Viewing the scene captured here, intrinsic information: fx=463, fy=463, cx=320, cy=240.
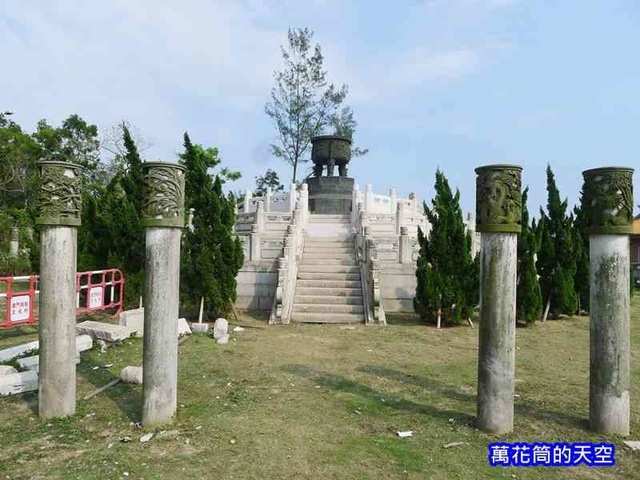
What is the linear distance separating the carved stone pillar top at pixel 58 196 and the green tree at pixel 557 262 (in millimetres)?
10036

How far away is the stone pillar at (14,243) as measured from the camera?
66.9ft

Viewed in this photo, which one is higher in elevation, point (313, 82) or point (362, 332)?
point (313, 82)

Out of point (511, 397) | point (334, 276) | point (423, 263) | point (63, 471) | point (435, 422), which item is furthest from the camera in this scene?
point (334, 276)

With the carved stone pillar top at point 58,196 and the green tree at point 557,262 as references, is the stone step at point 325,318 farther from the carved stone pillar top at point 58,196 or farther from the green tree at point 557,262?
the carved stone pillar top at point 58,196

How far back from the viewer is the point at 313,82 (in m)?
30.8

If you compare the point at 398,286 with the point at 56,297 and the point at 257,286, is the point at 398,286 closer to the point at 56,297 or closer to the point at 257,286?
the point at 257,286

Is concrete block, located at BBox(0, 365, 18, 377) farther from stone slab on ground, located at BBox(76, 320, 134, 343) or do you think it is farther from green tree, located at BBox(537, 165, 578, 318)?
green tree, located at BBox(537, 165, 578, 318)

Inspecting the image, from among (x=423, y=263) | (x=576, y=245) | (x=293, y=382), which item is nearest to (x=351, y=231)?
(x=423, y=263)

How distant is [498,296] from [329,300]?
655 centimetres

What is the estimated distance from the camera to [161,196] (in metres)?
4.37

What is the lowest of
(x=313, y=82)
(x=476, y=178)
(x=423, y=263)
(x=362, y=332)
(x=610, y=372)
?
(x=362, y=332)

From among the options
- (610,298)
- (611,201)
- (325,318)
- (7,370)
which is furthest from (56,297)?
(325,318)

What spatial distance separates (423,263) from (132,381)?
6.48 metres

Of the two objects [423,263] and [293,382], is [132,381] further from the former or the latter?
[423,263]
